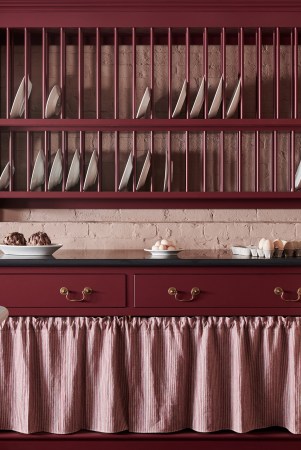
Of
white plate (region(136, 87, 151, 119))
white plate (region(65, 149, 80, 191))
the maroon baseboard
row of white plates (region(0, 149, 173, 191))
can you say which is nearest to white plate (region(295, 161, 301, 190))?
row of white plates (region(0, 149, 173, 191))

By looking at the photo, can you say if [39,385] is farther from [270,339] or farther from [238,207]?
[238,207]

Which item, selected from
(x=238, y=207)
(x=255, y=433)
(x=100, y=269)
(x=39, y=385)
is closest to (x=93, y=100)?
(x=238, y=207)

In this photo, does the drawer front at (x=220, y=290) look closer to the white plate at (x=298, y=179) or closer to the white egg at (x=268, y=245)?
the white egg at (x=268, y=245)

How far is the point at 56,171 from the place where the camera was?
288 cm

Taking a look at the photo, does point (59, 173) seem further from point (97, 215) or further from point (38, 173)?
point (97, 215)

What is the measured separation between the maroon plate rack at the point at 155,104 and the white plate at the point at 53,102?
0.09 feet

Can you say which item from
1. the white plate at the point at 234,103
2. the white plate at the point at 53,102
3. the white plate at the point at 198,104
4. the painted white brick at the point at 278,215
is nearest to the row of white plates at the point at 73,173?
the white plate at the point at 53,102

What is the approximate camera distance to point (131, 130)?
9.38 ft

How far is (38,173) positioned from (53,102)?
35 cm

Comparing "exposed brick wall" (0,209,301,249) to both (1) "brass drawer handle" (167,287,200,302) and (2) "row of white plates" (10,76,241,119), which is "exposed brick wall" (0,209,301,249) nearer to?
(2) "row of white plates" (10,76,241,119)

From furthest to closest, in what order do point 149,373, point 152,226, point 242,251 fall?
point 152,226 < point 242,251 < point 149,373

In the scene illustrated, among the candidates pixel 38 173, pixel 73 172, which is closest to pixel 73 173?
pixel 73 172

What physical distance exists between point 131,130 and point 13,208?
74 centimetres

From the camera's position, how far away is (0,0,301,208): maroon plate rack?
2816mm
